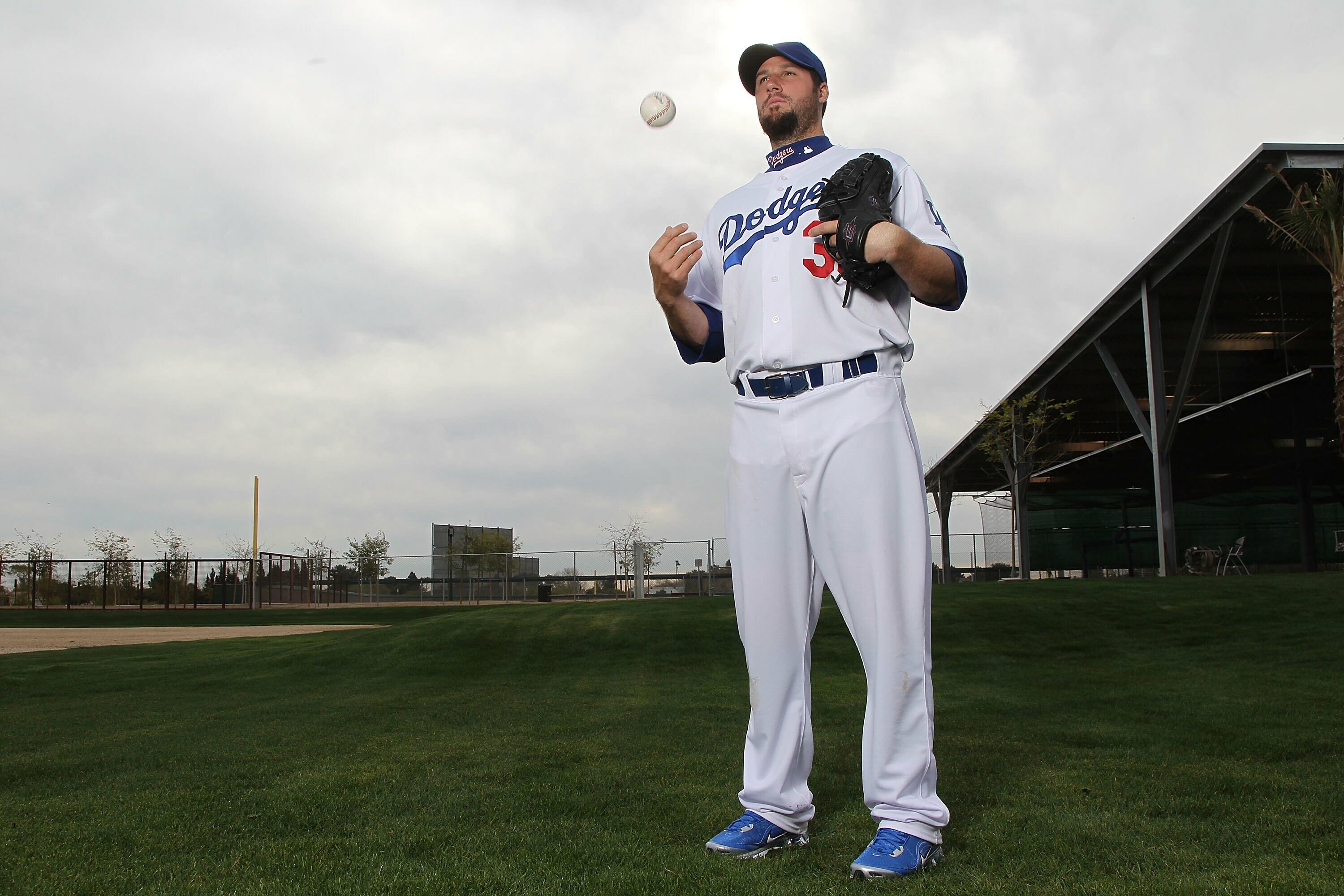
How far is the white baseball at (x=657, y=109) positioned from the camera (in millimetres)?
3625

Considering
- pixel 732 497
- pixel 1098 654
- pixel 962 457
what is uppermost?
pixel 962 457

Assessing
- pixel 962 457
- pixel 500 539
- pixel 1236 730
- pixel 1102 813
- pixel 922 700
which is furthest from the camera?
pixel 500 539

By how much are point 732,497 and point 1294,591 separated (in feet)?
41.8

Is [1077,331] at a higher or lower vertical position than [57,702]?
higher

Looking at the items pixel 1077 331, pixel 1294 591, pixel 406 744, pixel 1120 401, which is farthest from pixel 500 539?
pixel 406 744

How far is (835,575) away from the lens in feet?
8.64

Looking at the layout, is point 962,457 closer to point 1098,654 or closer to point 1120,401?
point 1120,401

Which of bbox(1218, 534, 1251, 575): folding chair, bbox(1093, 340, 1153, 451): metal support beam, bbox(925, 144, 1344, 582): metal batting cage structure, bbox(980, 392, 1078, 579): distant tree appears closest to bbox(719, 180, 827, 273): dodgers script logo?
bbox(925, 144, 1344, 582): metal batting cage structure

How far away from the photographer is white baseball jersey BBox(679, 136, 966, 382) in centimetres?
272

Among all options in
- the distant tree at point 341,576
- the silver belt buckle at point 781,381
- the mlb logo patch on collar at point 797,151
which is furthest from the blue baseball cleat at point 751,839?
the distant tree at point 341,576

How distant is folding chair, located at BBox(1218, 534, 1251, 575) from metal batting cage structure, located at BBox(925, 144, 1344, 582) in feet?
0.55

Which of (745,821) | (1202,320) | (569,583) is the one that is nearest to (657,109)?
(745,821)

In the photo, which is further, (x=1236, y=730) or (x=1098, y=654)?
(x=1098, y=654)

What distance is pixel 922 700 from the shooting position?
2518mm
